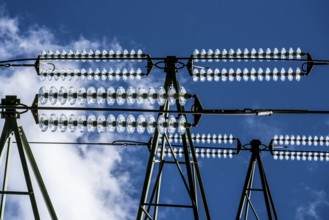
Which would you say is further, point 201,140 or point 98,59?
point 201,140

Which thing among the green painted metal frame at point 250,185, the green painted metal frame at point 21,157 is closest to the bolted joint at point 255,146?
the green painted metal frame at point 250,185

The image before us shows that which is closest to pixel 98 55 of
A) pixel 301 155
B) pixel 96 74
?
pixel 96 74

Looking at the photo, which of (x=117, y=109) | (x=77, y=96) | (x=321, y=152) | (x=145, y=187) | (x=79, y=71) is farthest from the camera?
(x=321, y=152)

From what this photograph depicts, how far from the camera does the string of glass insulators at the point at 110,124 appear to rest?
12.6 metres

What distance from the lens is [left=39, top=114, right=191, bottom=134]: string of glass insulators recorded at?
12.6m

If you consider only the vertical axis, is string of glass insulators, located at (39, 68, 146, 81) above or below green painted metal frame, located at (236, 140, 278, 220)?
above

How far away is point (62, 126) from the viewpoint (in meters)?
12.8

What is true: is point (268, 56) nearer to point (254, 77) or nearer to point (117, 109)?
point (254, 77)

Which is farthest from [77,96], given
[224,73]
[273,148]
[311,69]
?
[273,148]

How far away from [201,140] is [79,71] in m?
5.63

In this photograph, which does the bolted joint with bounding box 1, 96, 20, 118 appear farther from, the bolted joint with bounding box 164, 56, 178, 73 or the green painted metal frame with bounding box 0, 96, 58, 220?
the bolted joint with bounding box 164, 56, 178, 73

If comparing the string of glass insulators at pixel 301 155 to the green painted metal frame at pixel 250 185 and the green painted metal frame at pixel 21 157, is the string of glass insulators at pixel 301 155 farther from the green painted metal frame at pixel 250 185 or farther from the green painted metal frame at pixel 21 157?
the green painted metal frame at pixel 21 157

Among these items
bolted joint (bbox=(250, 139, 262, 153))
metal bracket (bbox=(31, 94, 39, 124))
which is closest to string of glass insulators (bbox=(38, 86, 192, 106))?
metal bracket (bbox=(31, 94, 39, 124))

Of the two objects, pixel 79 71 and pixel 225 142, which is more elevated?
pixel 79 71
